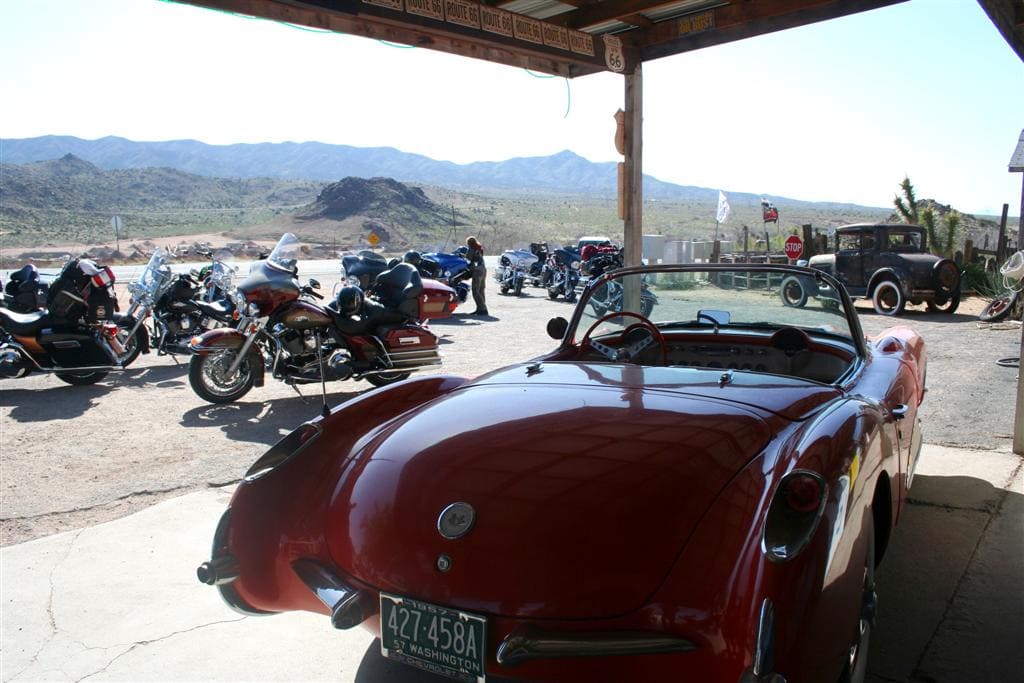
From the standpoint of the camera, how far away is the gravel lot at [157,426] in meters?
4.87

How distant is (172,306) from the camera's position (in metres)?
9.68

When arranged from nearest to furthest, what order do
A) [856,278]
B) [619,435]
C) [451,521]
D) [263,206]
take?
[451,521] < [619,435] < [856,278] < [263,206]

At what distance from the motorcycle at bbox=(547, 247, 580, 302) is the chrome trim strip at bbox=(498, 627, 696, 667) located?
1663 cm

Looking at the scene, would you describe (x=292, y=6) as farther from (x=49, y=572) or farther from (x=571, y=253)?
(x=571, y=253)

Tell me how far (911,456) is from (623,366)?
1588 mm

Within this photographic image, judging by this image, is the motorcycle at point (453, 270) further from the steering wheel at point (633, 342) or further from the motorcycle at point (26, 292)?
the steering wheel at point (633, 342)

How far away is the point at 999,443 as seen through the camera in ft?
18.7

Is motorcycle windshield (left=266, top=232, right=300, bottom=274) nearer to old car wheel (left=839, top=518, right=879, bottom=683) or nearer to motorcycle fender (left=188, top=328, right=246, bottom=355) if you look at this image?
motorcycle fender (left=188, top=328, right=246, bottom=355)

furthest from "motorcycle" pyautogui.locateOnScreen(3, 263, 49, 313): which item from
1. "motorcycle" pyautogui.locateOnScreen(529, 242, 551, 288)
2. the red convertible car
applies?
"motorcycle" pyautogui.locateOnScreen(529, 242, 551, 288)

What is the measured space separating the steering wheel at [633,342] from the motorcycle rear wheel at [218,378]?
4527 millimetres

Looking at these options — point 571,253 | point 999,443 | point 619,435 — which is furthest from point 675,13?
Result: point 571,253

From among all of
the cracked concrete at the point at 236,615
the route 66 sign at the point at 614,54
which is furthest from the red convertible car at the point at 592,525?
the route 66 sign at the point at 614,54

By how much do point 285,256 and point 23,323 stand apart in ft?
9.78

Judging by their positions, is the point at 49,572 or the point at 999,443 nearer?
Answer: the point at 49,572
